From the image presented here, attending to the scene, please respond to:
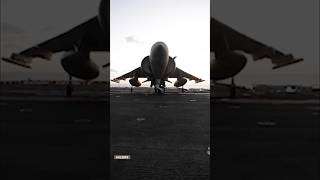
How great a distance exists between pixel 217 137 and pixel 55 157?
3976mm

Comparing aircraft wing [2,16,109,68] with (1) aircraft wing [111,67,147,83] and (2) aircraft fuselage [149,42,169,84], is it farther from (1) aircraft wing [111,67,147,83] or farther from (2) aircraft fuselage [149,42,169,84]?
(1) aircraft wing [111,67,147,83]

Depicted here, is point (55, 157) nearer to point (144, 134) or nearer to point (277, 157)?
point (144, 134)

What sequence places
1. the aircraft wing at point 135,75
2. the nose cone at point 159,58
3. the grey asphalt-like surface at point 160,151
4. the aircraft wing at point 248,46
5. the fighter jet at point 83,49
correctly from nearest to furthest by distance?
the grey asphalt-like surface at point 160,151 < the fighter jet at point 83,49 < the aircraft wing at point 248,46 < the nose cone at point 159,58 < the aircraft wing at point 135,75

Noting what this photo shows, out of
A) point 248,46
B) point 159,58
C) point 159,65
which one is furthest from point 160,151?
point 159,65

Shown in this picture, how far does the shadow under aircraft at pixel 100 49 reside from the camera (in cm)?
1864

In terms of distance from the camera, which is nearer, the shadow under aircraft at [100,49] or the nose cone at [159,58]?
the shadow under aircraft at [100,49]

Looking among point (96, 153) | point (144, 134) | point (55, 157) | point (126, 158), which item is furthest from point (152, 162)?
point (144, 134)

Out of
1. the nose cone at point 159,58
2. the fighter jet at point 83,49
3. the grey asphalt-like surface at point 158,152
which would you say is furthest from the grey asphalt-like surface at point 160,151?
the nose cone at point 159,58

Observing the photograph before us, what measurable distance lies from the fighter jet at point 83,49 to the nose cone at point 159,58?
8.67m

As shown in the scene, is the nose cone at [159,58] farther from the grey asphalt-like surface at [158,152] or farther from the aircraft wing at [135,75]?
the grey asphalt-like surface at [158,152]

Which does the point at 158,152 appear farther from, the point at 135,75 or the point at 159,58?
the point at 135,75

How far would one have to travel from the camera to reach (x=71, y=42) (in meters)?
22.6

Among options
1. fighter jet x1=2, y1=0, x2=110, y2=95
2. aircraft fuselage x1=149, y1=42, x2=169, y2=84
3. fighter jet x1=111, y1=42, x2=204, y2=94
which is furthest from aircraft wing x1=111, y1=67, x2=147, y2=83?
fighter jet x1=2, y1=0, x2=110, y2=95

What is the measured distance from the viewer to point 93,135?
8016 mm
